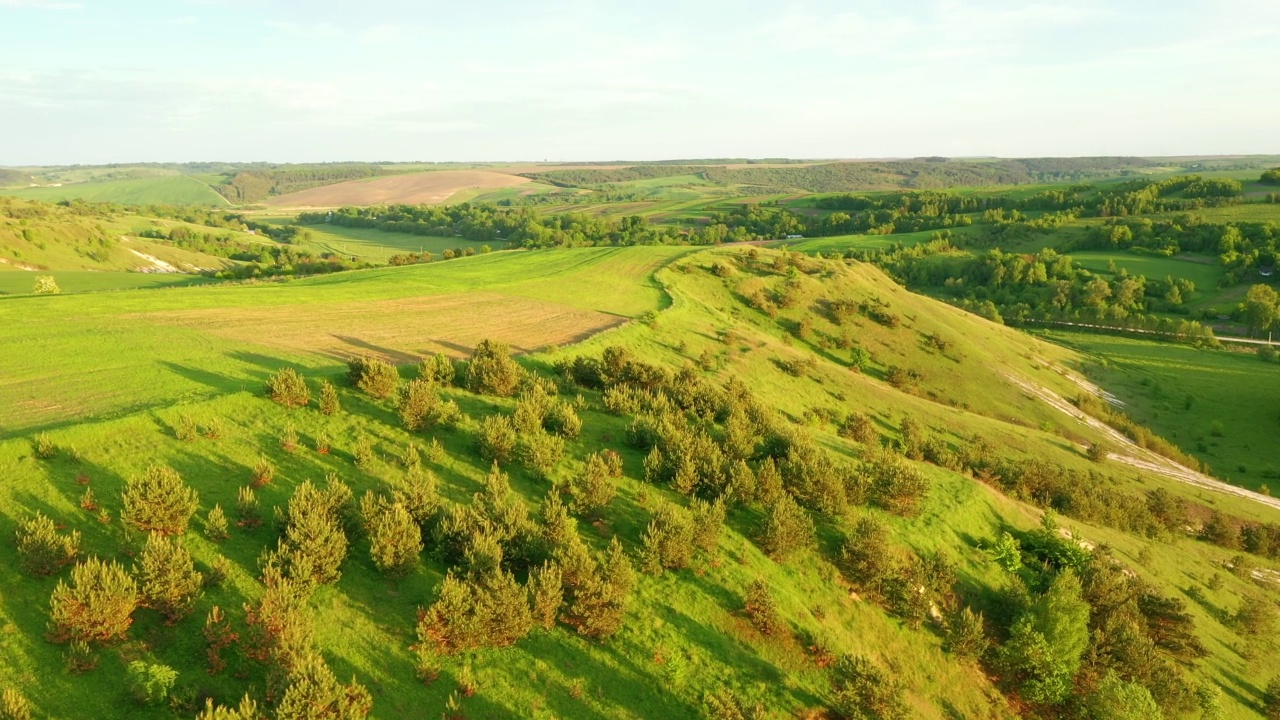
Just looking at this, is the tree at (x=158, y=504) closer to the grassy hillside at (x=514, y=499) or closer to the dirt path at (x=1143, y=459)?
the grassy hillside at (x=514, y=499)

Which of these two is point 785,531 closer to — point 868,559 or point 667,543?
point 868,559

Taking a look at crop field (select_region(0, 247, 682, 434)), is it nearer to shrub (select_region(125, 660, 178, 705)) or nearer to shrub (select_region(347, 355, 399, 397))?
shrub (select_region(347, 355, 399, 397))

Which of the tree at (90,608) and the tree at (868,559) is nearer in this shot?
the tree at (90,608)

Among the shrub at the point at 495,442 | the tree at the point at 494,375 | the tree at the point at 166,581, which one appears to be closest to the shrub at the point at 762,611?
the shrub at the point at 495,442

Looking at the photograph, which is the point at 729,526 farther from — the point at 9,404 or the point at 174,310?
the point at 174,310

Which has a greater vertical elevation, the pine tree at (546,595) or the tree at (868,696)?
the pine tree at (546,595)

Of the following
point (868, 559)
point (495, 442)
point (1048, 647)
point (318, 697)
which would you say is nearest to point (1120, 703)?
point (1048, 647)

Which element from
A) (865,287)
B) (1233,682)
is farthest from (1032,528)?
(865,287)
